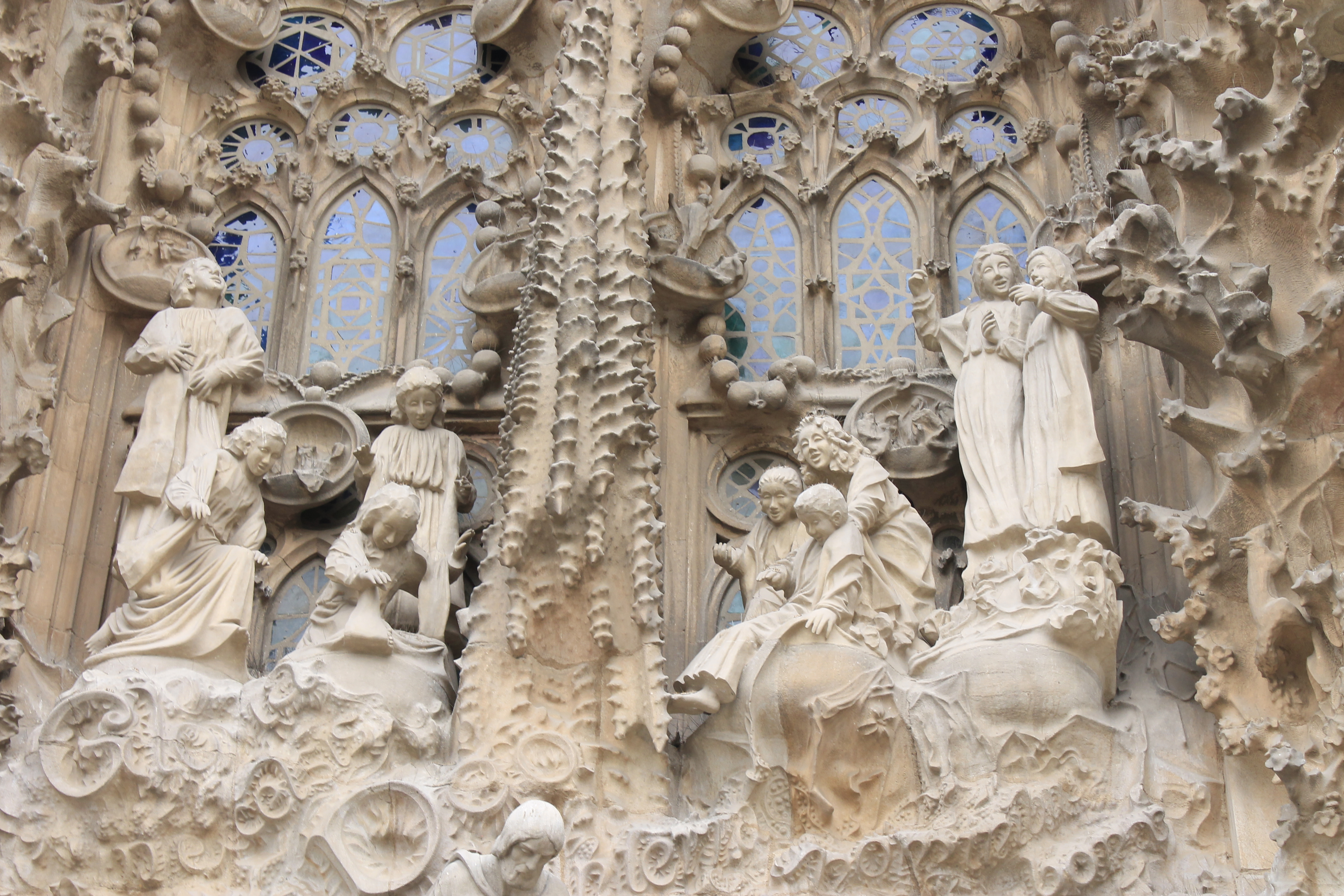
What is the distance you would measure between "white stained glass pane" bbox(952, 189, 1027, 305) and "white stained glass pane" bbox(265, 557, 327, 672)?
3.43 m

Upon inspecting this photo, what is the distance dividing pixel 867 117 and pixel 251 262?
326cm

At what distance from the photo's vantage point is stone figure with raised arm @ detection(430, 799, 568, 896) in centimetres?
728

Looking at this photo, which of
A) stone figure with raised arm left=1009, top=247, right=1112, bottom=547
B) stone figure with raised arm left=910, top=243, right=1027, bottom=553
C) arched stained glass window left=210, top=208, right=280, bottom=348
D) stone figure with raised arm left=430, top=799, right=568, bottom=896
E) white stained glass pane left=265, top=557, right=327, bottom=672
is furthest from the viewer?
arched stained glass window left=210, top=208, right=280, bottom=348

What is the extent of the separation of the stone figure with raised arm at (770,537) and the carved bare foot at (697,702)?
26.9 inches

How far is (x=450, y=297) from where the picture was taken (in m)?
10.9

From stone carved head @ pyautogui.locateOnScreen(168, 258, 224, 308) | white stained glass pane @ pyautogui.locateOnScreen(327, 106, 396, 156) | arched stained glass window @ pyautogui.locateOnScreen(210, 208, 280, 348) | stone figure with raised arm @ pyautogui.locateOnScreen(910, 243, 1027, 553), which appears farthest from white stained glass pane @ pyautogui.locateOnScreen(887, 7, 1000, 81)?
stone carved head @ pyautogui.locateOnScreen(168, 258, 224, 308)

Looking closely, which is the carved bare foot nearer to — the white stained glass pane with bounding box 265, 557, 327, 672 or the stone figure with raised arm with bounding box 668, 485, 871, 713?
the stone figure with raised arm with bounding box 668, 485, 871, 713

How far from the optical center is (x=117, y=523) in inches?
389

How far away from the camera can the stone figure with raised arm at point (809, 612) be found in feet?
28.0

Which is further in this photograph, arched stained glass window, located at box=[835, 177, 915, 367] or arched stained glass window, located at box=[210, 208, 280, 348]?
arched stained glass window, located at box=[210, 208, 280, 348]

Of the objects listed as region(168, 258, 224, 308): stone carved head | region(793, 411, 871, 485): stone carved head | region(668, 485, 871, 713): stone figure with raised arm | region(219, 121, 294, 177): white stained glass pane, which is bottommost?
region(668, 485, 871, 713): stone figure with raised arm

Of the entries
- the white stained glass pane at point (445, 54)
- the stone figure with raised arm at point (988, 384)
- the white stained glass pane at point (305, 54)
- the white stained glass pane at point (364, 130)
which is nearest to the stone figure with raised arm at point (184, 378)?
the white stained glass pane at point (364, 130)

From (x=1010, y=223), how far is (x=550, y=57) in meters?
2.52

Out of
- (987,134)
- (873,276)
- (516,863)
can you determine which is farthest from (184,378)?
(987,134)
